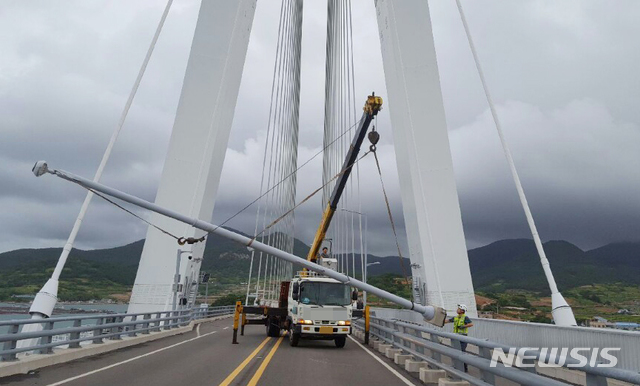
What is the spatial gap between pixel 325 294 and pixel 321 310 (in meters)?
0.69

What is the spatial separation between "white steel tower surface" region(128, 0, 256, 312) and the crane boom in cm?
681

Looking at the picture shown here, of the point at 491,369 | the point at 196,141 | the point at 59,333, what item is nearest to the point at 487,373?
the point at 491,369

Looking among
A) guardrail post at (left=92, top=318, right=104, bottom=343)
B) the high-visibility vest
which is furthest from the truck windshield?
the high-visibility vest

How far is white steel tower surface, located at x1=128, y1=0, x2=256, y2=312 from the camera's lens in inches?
1040

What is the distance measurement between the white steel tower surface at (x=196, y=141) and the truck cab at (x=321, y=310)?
10803mm

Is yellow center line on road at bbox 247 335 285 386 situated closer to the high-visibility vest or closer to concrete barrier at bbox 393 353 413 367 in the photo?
concrete barrier at bbox 393 353 413 367

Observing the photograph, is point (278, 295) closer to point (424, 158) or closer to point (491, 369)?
point (424, 158)

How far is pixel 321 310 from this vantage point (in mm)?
17609

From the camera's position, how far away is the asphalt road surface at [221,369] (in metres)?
9.53

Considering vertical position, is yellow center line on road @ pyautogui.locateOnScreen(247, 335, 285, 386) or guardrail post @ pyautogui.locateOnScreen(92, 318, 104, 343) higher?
guardrail post @ pyautogui.locateOnScreen(92, 318, 104, 343)

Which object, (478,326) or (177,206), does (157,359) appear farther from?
(177,206)

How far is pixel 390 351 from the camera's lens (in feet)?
48.5

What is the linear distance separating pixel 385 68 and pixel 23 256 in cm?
20709

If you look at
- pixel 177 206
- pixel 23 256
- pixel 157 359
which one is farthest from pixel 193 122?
pixel 23 256
